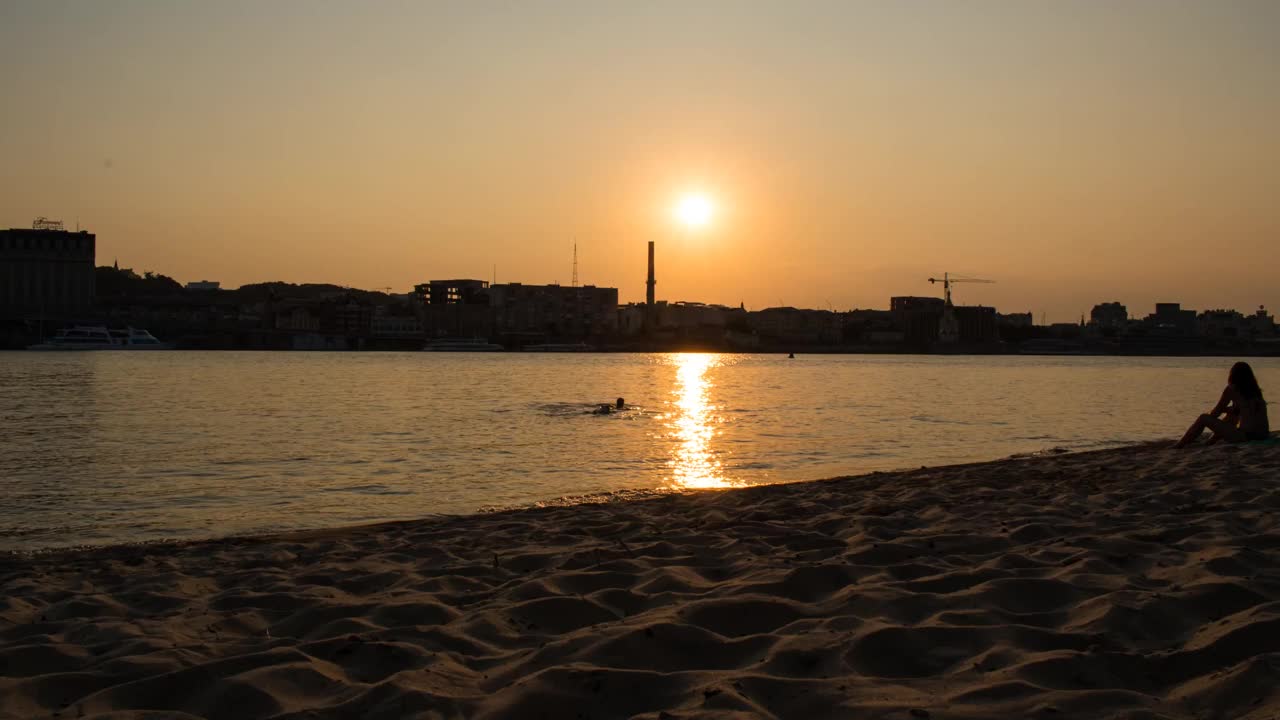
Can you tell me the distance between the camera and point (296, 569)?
21.2ft

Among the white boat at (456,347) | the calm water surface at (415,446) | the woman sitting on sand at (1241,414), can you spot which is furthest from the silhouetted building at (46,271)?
the woman sitting on sand at (1241,414)

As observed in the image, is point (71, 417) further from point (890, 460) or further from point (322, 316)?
point (322, 316)

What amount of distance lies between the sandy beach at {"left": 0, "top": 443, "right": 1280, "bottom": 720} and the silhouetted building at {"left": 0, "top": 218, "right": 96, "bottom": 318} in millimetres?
179052

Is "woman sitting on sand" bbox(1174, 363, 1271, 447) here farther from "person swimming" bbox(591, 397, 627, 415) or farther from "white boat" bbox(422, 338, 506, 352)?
"white boat" bbox(422, 338, 506, 352)

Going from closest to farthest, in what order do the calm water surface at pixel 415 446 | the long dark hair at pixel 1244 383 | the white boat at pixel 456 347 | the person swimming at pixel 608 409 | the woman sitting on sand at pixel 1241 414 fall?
the calm water surface at pixel 415 446 < the woman sitting on sand at pixel 1241 414 < the long dark hair at pixel 1244 383 < the person swimming at pixel 608 409 < the white boat at pixel 456 347

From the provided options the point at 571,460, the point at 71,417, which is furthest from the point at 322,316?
the point at 571,460

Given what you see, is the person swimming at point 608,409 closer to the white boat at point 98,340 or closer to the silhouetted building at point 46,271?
Result: the white boat at point 98,340

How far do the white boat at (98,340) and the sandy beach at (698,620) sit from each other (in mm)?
138269

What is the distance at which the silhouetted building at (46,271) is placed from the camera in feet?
531

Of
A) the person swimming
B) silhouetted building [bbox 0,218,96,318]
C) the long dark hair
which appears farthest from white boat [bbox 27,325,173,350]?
the long dark hair

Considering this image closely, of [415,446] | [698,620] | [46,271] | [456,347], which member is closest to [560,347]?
[456,347]

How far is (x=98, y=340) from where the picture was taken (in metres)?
130

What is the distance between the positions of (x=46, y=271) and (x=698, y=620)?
190398 mm

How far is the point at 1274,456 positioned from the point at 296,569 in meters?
9.37
